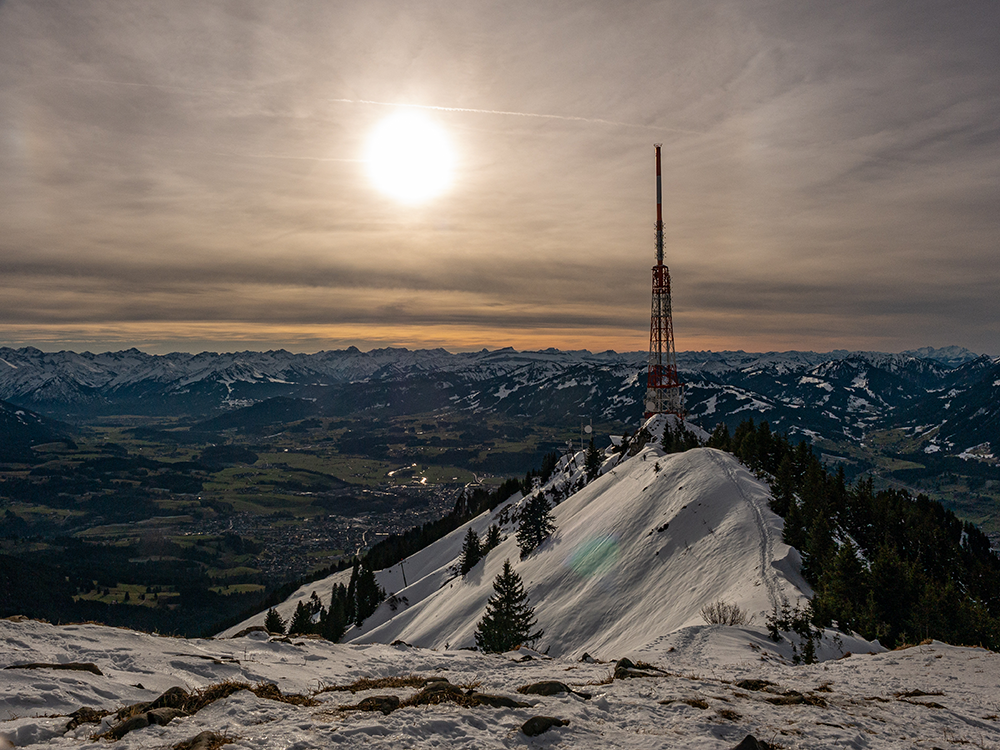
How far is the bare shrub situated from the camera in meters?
28.8

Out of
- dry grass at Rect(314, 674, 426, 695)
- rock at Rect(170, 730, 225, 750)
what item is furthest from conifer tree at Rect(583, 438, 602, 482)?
rock at Rect(170, 730, 225, 750)

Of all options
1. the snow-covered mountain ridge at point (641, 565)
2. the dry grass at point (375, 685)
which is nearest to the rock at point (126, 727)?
the dry grass at point (375, 685)

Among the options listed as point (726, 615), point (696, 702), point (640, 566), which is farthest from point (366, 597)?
point (696, 702)

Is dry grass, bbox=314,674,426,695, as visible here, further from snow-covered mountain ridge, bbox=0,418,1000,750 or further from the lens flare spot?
the lens flare spot

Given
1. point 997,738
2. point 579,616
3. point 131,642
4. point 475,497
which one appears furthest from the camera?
point 475,497

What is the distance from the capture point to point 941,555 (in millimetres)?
61531

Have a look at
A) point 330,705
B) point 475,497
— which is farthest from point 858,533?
point 475,497

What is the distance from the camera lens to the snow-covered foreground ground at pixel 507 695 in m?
11.4

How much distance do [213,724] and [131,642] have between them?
10.6 metres

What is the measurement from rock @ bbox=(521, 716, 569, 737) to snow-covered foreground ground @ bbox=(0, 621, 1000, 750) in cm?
14

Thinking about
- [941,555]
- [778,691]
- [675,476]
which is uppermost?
[778,691]

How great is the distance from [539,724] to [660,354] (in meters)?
91.7

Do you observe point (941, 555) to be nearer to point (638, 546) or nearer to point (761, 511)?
point (761, 511)

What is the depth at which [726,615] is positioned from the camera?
98.7 feet
